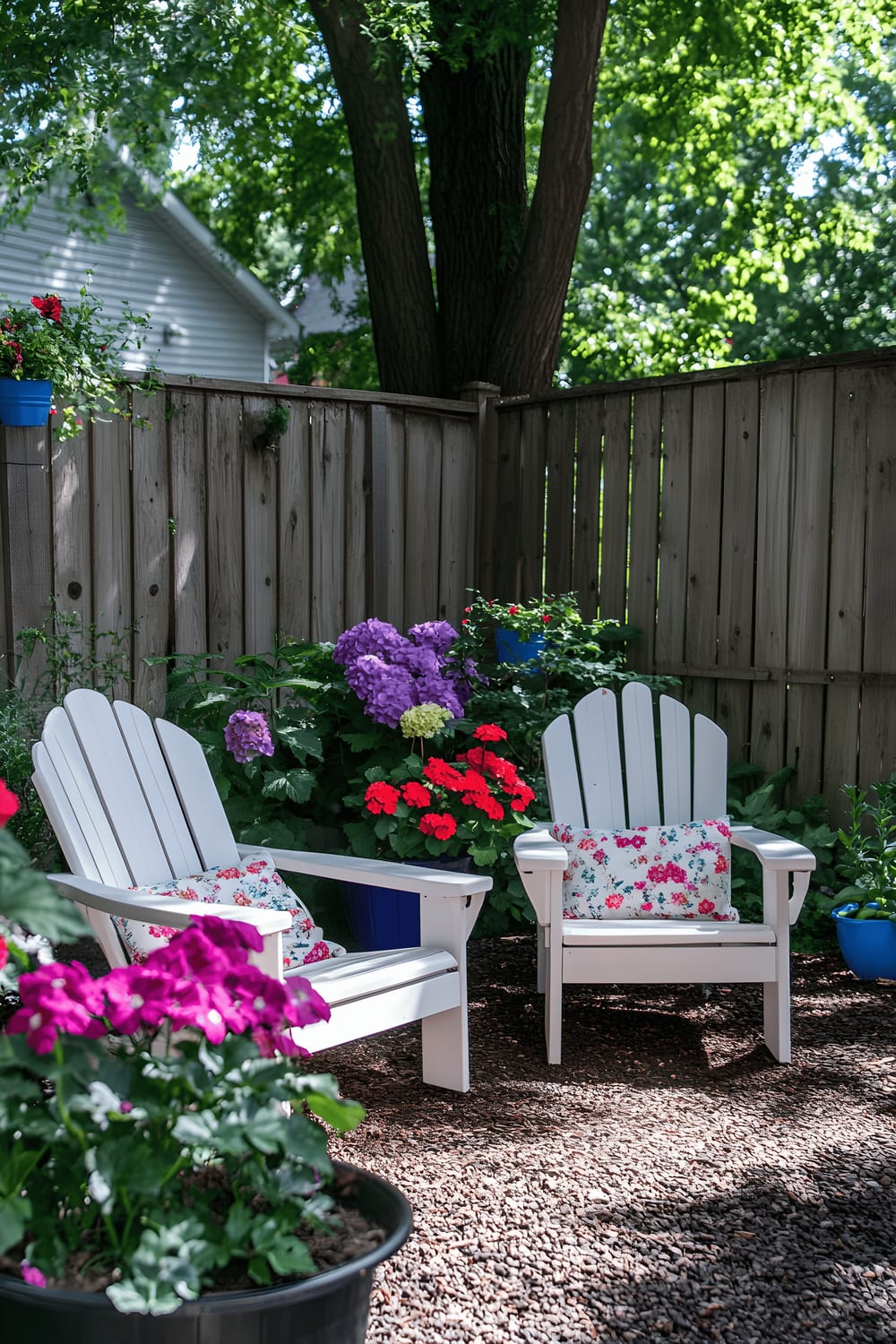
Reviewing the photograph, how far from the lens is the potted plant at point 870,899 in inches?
138

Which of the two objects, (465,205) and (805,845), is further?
(465,205)

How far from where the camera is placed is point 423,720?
3578mm

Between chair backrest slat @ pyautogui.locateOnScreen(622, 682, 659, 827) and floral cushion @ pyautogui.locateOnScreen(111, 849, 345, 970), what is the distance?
43.1 inches

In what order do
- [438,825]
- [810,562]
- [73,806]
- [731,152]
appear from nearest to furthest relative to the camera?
1. [73,806]
2. [438,825]
3. [810,562]
4. [731,152]

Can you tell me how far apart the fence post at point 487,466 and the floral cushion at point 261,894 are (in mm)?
2380

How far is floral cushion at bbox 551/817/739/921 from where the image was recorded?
324 cm

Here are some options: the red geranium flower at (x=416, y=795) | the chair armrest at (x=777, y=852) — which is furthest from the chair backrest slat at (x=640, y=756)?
the red geranium flower at (x=416, y=795)

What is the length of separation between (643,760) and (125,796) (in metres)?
1.52

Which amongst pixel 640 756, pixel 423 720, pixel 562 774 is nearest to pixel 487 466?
pixel 423 720

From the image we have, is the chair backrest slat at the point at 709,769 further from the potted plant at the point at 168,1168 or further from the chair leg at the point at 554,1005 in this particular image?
the potted plant at the point at 168,1168

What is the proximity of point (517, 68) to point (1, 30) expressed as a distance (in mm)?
2520

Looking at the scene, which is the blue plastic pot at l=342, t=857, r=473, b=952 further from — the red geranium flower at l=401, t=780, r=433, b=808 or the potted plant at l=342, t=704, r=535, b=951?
the red geranium flower at l=401, t=780, r=433, b=808

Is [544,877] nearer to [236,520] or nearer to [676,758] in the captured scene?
[676,758]

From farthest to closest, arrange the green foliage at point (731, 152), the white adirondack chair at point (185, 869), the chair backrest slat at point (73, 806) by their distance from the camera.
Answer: the green foliage at point (731, 152) → the chair backrest slat at point (73, 806) → the white adirondack chair at point (185, 869)
